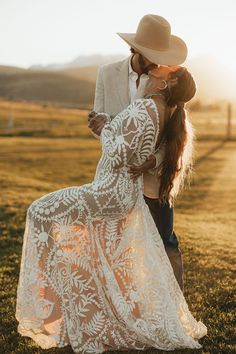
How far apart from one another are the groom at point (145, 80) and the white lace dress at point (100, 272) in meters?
0.17

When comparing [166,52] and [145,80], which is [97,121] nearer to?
[145,80]

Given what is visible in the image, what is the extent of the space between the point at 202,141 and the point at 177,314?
2672 cm

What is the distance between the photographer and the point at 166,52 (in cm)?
438

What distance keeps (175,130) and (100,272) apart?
136cm

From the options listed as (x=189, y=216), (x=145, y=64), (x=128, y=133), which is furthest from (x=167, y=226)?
(x=189, y=216)

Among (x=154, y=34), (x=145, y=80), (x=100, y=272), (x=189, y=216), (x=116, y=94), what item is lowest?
(x=189, y=216)

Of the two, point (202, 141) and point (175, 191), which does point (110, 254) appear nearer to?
point (175, 191)

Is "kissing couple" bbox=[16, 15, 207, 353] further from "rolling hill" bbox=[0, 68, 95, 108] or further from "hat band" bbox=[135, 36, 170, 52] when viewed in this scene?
"rolling hill" bbox=[0, 68, 95, 108]

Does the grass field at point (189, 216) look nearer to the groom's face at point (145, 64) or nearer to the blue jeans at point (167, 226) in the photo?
the blue jeans at point (167, 226)

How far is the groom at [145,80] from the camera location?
440 cm

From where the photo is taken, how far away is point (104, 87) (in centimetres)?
489

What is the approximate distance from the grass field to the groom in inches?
45.6

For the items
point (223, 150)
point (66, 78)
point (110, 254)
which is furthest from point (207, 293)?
point (66, 78)

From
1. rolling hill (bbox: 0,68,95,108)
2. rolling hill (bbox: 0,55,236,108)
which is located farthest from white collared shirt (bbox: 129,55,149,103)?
rolling hill (bbox: 0,68,95,108)
